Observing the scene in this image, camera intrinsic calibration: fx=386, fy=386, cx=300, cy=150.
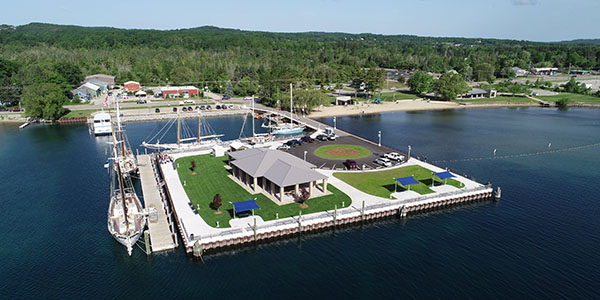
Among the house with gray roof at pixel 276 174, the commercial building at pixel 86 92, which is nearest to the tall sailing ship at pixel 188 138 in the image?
the house with gray roof at pixel 276 174

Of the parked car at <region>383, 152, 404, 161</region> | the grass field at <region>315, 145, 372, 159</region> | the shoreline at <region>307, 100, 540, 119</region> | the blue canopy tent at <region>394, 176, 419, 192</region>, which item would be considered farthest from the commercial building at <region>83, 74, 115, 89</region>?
the blue canopy tent at <region>394, 176, 419, 192</region>

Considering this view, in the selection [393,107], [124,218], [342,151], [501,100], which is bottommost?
[124,218]

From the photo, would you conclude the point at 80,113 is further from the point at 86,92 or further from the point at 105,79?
the point at 105,79

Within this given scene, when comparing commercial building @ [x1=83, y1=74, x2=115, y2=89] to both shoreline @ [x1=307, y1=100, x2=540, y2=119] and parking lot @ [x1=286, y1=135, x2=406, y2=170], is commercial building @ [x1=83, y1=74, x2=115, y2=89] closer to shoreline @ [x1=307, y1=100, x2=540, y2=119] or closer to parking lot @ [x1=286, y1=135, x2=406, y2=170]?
shoreline @ [x1=307, y1=100, x2=540, y2=119]

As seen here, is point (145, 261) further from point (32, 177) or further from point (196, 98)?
point (196, 98)

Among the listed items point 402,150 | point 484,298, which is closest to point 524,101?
point 402,150

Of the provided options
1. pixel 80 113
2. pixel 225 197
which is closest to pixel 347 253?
pixel 225 197

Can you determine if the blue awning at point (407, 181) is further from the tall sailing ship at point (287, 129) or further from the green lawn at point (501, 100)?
the green lawn at point (501, 100)
